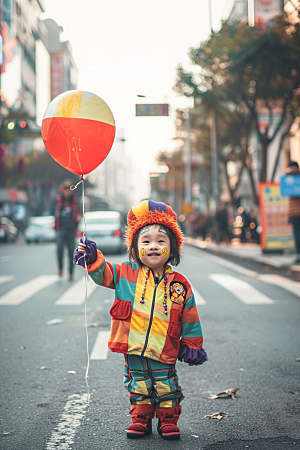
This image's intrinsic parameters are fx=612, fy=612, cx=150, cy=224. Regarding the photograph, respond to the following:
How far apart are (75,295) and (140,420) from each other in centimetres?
625

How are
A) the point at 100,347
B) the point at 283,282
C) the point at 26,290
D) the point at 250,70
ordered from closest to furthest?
the point at 100,347
the point at 26,290
the point at 283,282
the point at 250,70

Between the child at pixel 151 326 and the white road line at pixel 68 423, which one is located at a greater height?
the child at pixel 151 326

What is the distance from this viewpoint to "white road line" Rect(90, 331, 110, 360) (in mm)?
5549

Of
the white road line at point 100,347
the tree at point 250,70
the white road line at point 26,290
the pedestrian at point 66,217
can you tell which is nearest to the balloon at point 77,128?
the white road line at point 100,347

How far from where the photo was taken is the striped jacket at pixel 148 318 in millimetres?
3393

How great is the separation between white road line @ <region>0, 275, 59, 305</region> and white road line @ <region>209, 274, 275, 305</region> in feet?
10.6

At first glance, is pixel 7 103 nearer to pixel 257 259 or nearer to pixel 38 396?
pixel 257 259

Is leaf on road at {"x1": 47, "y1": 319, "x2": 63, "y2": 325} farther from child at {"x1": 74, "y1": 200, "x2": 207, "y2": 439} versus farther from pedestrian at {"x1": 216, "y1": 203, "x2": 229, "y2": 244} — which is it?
pedestrian at {"x1": 216, "y1": 203, "x2": 229, "y2": 244}

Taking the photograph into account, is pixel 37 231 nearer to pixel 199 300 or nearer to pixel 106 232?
pixel 106 232

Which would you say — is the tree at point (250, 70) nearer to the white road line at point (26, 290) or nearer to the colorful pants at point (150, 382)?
the white road line at point (26, 290)

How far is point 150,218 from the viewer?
A: 3.54 meters

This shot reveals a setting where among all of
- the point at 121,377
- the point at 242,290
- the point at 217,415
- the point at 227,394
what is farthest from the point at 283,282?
the point at 217,415

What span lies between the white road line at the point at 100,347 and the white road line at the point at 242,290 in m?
2.95

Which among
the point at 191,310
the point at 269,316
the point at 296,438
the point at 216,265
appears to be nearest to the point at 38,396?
the point at 191,310
